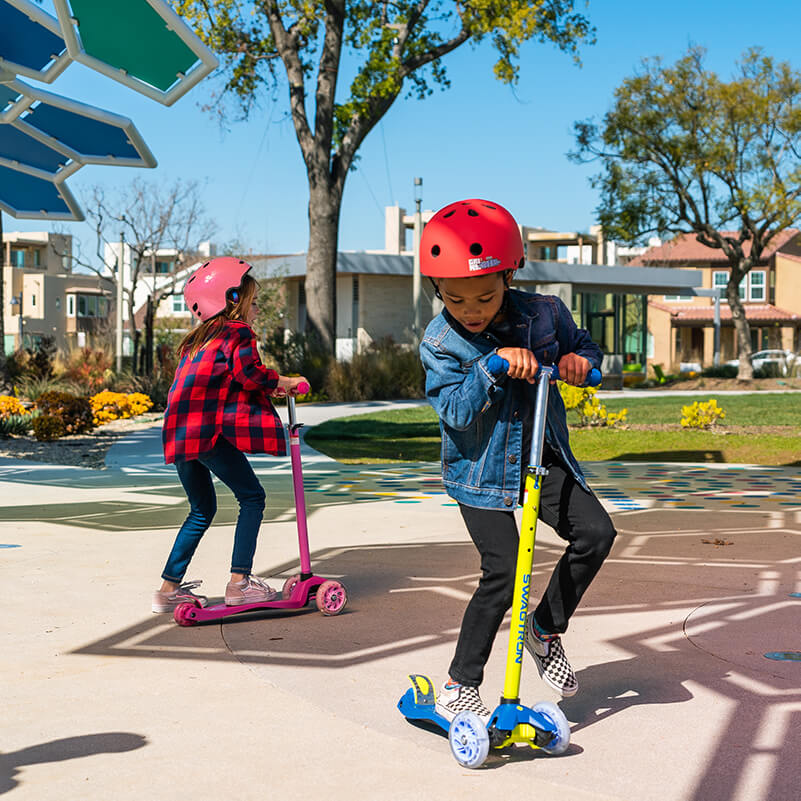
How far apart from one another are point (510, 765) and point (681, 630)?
1.78 meters

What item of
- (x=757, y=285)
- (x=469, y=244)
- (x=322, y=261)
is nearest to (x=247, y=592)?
(x=469, y=244)

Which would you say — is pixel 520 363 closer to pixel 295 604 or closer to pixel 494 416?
pixel 494 416

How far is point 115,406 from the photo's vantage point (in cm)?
1850

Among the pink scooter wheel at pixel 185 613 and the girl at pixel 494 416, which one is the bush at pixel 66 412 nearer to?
the pink scooter wheel at pixel 185 613

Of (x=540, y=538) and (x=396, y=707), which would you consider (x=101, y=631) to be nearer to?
(x=396, y=707)

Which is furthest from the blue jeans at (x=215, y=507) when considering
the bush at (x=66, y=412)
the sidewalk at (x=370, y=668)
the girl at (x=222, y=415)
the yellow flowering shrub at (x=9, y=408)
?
the yellow flowering shrub at (x=9, y=408)

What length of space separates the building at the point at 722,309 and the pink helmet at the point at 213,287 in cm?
5908

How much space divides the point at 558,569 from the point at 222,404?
6.37 ft

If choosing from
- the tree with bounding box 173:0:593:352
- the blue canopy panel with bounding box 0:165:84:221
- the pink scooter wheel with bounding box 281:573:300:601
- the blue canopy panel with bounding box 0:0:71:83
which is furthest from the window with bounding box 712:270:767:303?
the pink scooter wheel with bounding box 281:573:300:601

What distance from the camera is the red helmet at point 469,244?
3.23m

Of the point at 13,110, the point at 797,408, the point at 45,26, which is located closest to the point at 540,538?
the point at 45,26

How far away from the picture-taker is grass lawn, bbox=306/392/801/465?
13.4m

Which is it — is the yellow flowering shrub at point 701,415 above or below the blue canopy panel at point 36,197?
below

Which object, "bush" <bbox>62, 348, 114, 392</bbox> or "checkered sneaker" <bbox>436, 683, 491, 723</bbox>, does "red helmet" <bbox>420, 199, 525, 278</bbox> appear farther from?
"bush" <bbox>62, 348, 114, 392</bbox>
